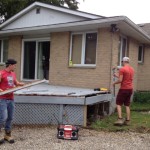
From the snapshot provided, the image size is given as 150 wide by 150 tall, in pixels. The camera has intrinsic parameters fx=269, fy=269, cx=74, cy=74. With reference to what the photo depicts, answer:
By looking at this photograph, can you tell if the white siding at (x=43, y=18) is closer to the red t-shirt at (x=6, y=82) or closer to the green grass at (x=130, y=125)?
the green grass at (x=130, y=125)

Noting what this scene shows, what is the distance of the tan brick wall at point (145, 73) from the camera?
15785 millimetres

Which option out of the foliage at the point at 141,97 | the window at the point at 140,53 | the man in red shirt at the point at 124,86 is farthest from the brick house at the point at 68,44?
the window at the point at 140,53

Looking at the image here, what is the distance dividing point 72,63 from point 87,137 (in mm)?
4825

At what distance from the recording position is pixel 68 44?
1112cm

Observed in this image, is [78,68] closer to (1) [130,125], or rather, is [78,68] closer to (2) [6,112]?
(1) [130,125]

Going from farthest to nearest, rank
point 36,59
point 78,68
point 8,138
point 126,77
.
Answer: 1. point 36,59
2. point 78,68
3. point 126,77
4. point 8,138

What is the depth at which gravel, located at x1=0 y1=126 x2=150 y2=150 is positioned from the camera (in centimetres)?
588

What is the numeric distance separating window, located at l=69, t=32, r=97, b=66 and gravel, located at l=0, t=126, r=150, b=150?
12.7ft

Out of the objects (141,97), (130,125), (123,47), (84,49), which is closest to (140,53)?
(141,97)

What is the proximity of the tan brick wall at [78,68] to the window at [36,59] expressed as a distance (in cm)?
129

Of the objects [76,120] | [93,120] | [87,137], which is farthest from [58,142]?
[93,120]

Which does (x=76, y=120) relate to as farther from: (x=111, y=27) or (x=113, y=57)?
(x=111, y=27)

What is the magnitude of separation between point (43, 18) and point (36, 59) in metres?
1.96

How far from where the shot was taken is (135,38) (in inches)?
508
